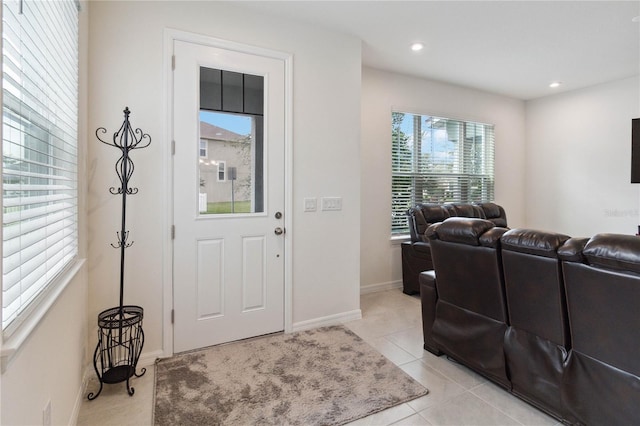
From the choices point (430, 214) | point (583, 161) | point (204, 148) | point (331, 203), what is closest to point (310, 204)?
point (331, 203)

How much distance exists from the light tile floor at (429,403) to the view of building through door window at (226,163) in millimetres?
1313

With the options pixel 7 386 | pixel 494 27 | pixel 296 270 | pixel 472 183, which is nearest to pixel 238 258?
pixel 296 270

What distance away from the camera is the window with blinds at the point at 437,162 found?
442 centimetres

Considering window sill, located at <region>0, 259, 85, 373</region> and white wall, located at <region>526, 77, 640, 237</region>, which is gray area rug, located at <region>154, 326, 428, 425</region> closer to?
window sill, located at <region>0, 259, 85, 373</region>

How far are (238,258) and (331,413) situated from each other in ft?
4.49

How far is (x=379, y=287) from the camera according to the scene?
4277 millimetres

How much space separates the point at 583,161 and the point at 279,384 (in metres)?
5.15

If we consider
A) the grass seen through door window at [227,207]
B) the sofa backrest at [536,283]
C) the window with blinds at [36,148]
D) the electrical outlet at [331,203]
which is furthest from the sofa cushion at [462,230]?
the window with blinds at [36,148]

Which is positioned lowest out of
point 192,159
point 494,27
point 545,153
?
point 192,159

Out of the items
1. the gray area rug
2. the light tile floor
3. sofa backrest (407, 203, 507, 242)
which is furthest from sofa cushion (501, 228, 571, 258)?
sofa backrest (407, 203, 507, 242)

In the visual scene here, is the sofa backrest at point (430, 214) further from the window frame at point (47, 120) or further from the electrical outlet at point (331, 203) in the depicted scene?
the window frame at point (47, 120)

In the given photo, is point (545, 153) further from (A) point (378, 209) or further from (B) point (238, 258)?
(B) point (238, 258)

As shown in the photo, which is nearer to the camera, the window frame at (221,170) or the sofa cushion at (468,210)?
the window frame at (221,170)

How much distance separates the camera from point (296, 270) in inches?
119
